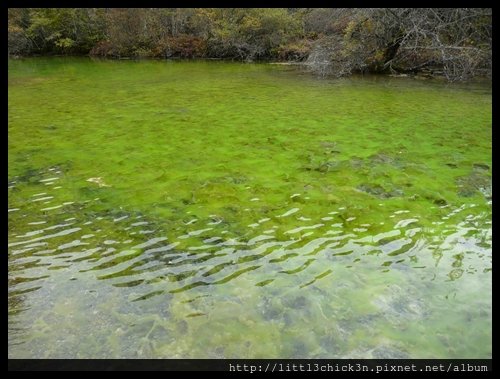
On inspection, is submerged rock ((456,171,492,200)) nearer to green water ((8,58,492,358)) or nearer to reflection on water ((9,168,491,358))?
green water ((8,58,492,358))

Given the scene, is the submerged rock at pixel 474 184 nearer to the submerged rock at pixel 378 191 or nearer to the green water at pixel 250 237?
the green water at pixel 250 237

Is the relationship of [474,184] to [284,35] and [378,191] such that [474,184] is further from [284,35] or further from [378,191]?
[284,35]

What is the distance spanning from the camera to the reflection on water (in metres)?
2.84

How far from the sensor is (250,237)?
421 cm

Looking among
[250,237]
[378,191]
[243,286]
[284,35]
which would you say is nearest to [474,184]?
[378,191]

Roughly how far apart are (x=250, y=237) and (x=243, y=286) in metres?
0.84

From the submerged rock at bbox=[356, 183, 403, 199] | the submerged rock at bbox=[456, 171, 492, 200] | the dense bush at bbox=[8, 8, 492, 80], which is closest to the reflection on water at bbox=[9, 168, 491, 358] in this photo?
the submerged rock at bbox=[356, 183, 403, 199]

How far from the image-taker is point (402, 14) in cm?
1283

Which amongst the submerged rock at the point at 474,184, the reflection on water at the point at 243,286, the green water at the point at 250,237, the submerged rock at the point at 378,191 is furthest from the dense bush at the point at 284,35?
the reflection on water at the point at 243,286

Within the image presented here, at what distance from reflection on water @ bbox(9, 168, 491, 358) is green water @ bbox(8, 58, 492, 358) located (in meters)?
0.01

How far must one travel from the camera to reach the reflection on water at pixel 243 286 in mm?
2844

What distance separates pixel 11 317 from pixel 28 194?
8.33ft

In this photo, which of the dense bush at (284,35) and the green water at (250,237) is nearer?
the green water at (250,237)

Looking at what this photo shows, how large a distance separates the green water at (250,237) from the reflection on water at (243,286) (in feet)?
0.05
